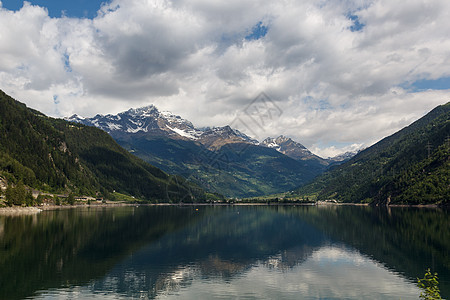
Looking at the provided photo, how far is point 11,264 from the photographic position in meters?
68.2

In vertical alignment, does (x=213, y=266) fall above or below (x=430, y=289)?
below

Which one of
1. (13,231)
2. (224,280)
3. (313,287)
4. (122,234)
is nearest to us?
(313,287)

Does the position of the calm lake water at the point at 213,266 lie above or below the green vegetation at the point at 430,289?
below

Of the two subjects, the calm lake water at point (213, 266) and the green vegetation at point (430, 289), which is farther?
the calm lake water at point (213, 266)

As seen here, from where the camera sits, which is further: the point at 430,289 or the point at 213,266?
the point at 213,266

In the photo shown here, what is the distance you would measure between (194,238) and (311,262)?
5014 centimetres

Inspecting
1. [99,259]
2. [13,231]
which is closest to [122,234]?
[13,231]

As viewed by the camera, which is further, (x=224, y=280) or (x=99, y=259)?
(x=99, y=259)

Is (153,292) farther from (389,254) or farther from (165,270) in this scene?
(389,254)

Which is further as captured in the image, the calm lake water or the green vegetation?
the calm lake water

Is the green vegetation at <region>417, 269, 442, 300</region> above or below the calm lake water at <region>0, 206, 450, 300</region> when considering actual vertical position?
above

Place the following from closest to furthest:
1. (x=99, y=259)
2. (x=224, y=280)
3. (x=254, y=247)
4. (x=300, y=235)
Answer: (x=224, y=280), (x=99, y=259), (x=254, y=247), (x=300, y=235)

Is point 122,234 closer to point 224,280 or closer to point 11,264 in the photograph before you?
point 11,264

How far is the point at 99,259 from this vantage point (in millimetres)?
77188
